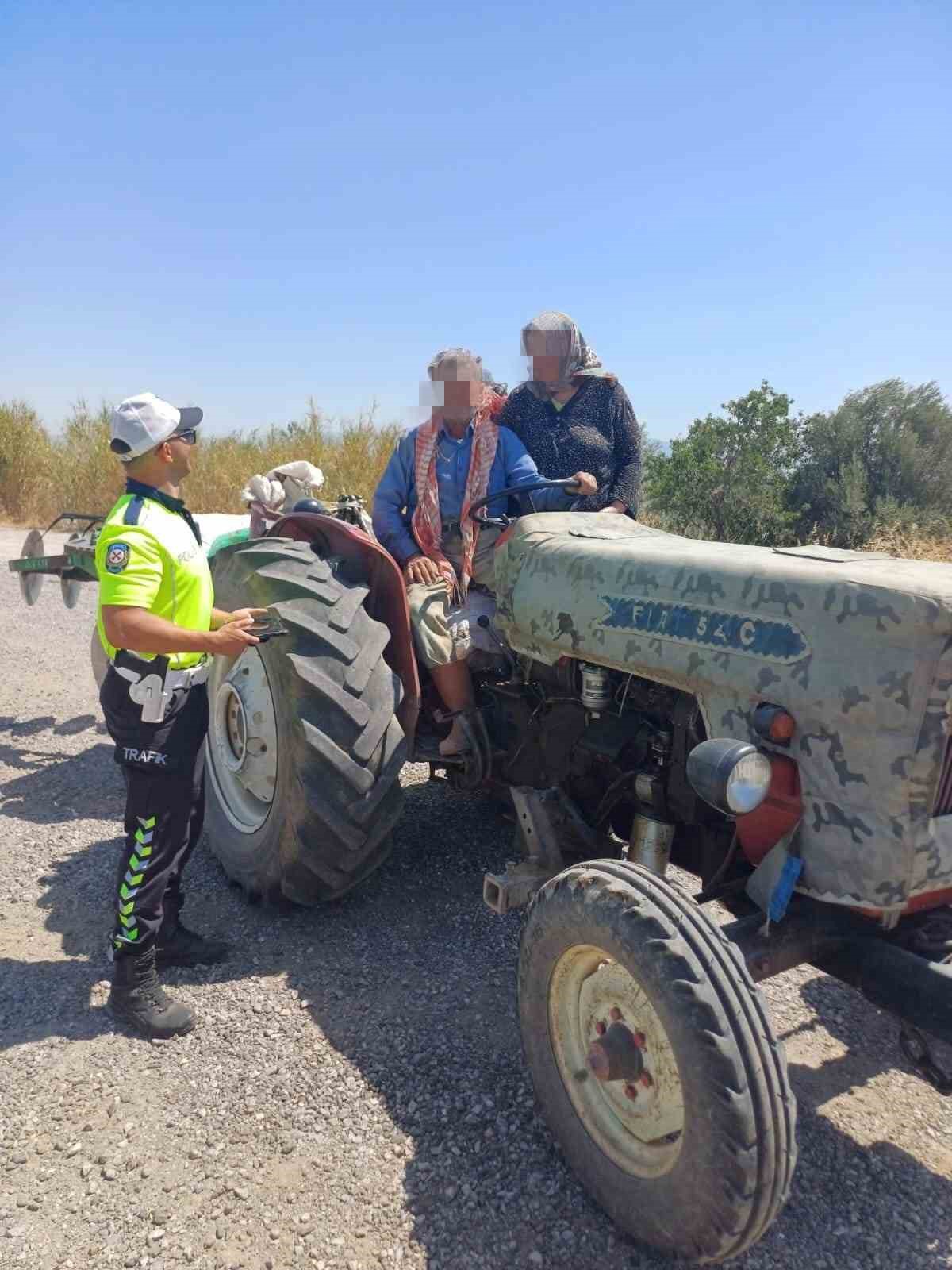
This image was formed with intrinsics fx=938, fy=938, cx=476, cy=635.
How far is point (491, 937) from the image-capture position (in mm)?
3449

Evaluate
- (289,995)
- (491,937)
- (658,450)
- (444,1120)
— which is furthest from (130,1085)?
(658,450)

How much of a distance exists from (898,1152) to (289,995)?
71.9 inches

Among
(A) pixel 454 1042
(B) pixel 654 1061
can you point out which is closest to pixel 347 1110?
(A) pixel 454 1042

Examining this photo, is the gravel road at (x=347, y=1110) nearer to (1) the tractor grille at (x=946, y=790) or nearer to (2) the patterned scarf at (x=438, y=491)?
(1) the tractor grille at (x=946, y=790)

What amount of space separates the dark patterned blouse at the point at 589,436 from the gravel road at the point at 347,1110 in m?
1.80

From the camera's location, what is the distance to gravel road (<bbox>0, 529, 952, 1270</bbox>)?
7.00 ft

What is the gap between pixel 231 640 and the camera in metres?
2.71

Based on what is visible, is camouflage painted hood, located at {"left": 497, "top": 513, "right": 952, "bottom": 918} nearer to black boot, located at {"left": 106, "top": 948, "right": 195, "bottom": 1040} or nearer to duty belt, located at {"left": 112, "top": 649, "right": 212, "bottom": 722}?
duty belt, located at {"left": 112, "top": 649, "right": 212, "bottom": 722}

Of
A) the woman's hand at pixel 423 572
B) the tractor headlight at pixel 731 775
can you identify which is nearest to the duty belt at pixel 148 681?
the woman's hand at pixel 423 572

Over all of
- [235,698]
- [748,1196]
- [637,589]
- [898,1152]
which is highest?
[637,589]

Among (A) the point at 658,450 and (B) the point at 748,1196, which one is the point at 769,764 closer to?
(B) the point at 748,1196

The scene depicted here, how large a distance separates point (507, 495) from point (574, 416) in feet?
2.75

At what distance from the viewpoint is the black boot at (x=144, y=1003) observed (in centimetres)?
283

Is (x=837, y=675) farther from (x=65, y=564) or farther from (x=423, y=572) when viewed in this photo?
(x=65, y=564)
